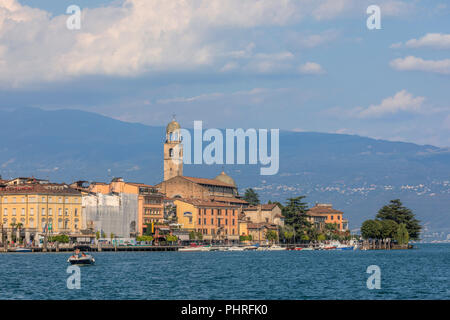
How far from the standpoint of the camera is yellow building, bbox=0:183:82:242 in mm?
145500

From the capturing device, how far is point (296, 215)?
193 metres

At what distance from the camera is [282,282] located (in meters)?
67.5

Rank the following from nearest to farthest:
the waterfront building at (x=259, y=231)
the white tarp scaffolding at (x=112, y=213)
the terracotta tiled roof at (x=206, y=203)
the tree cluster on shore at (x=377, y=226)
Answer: the white tarp scaffolding at (x=112, y=213) < the terracotta tiled roof at (x=206, y=203) < the tree cluster on shore at (x=377, y=226) < the waterfront building at (x=259, y=231)

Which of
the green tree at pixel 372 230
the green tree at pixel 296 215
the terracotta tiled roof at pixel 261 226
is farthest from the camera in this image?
the terracotta tiled roof at pixel 261 226

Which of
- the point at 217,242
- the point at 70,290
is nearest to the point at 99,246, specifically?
the point at 217,242

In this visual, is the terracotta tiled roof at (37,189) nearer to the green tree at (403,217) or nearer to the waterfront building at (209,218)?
the waterfront building at (209,218)

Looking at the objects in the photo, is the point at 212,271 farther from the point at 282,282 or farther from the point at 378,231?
the point at 378,231

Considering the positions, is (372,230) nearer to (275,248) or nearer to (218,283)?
(275,248)

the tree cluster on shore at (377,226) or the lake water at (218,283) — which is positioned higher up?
the tree cluster on shore at (377,226)

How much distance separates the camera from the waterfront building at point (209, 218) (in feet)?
577

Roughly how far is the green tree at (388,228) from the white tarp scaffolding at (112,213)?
52290mm

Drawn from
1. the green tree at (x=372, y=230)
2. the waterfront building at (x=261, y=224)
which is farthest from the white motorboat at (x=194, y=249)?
the green tree at (x=372, y=230)

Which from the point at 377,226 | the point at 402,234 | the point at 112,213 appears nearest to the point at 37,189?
the point at 112,213

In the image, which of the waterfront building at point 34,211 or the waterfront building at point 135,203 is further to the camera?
the waterfront building at point 135,203
